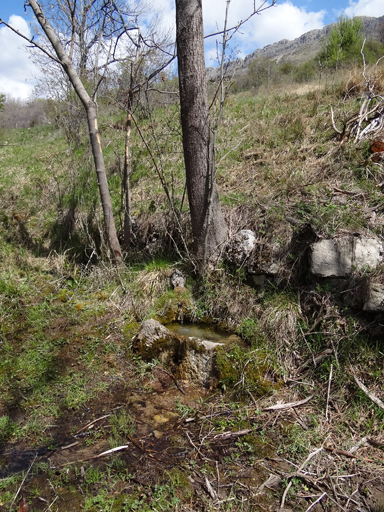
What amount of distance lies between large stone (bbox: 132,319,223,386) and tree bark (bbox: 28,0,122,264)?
5.12 feet

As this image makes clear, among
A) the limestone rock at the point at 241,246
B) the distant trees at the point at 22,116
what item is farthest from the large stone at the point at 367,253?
the distant trees at the point at 22,116

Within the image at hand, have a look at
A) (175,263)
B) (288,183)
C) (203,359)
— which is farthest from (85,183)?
(203,359)

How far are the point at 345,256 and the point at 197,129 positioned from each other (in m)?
2.18

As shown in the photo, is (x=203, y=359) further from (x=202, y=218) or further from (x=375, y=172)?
(x=375, y=172)

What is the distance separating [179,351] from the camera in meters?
3.71

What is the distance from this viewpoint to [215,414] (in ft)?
10.0

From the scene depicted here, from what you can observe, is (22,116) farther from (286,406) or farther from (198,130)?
(286,406)

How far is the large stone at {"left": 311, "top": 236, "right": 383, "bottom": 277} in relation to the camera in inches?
138

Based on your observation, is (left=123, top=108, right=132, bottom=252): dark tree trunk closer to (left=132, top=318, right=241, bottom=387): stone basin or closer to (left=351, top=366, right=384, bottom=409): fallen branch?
(left=132, top=318, right=241, bottom=387): stone basin

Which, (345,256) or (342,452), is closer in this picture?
(342,452)

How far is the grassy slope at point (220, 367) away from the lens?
246cm

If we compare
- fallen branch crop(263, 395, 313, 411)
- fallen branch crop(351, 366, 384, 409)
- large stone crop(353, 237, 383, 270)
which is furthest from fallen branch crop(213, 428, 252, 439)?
large stone crop(353, 237, 383, 270)

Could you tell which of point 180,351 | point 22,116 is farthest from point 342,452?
point 22,116

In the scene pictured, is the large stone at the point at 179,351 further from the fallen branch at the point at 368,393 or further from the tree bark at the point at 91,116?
the tree bark at the point at 91,116
